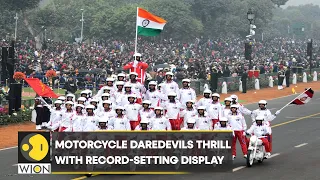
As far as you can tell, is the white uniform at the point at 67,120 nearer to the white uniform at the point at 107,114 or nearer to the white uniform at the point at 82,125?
the white uniform at the point at 82,125

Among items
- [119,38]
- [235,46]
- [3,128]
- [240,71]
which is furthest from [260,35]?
[3,128]

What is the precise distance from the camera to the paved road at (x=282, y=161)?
2129cm

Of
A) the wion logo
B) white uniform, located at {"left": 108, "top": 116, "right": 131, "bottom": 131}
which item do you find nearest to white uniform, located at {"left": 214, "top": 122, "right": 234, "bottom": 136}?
white uniform, located at {"left": 108, "top": 116, "right": 131, "bottom": 131}

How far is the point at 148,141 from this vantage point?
796 inches

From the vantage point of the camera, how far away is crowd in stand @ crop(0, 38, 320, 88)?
48938 millimetres

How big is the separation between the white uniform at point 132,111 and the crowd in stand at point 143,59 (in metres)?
21.9

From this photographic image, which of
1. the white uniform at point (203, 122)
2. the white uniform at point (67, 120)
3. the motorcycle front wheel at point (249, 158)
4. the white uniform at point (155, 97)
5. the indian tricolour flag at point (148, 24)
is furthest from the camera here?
the indian tricolour flag at point (148, 24)

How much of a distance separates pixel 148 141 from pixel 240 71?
36883 mm

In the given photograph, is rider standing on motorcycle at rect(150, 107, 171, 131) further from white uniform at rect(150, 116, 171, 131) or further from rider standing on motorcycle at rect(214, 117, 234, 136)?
rider standing on motorcycle at rect(214, 117, 234, 136)

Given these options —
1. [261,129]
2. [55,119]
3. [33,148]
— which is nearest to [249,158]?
[261,129]

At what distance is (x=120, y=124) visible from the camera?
22.1 m

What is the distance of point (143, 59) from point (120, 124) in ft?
130

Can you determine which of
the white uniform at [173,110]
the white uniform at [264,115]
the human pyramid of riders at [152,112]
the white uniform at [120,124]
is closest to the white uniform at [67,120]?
the human pyramid of riders at [152,112]

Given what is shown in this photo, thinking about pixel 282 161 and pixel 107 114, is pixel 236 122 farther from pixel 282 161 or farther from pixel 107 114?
pixel 107 114
